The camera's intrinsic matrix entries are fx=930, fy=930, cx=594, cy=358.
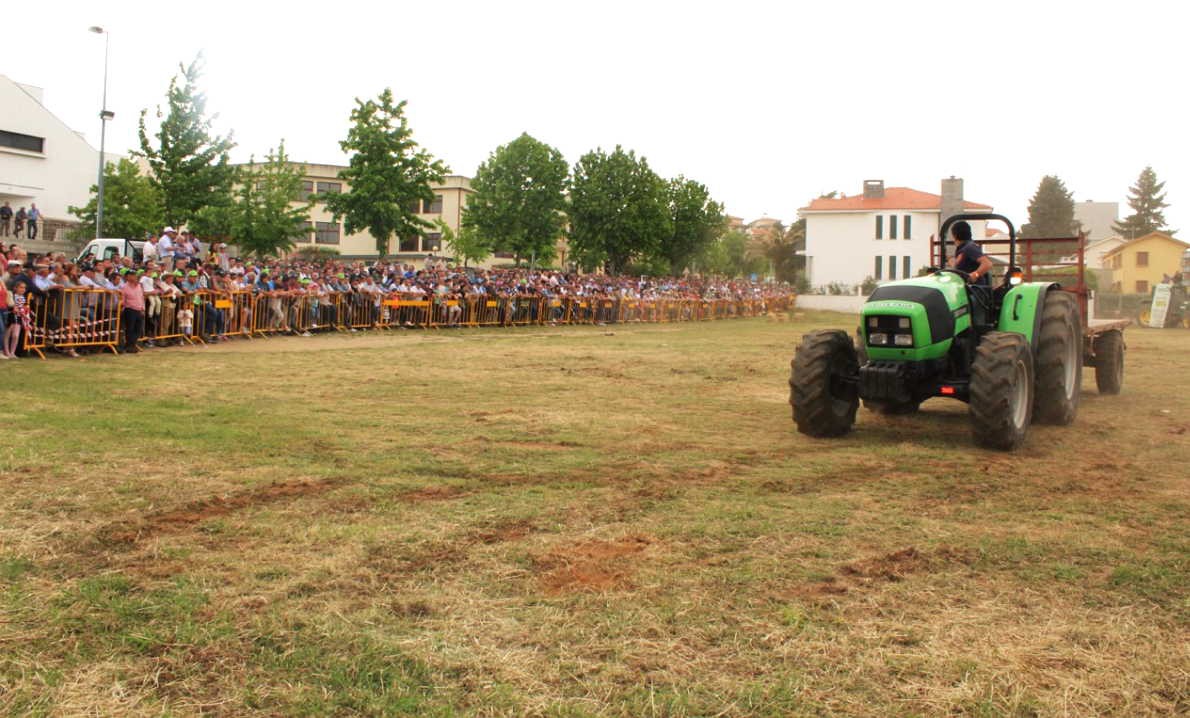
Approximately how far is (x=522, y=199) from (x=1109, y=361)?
4937 centimetres

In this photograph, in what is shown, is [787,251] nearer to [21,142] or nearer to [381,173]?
[381,173]

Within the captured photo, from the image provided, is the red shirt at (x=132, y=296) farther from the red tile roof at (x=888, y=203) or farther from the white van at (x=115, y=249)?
the red tile roof at (x=888, y=203)

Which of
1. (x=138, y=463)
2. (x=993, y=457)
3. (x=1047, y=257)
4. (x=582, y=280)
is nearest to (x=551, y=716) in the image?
(x=138, y=463)

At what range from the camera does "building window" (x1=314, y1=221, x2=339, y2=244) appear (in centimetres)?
8025

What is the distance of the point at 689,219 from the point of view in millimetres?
64812

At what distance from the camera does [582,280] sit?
37844 mm

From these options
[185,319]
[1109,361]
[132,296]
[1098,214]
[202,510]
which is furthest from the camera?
[1098,214]

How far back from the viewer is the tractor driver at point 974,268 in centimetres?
912

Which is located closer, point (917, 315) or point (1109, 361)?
point (917, 315)

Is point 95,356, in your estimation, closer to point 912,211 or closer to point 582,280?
point 582,280

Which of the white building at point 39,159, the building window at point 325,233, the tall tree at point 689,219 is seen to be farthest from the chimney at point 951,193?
the building window at point 325,233

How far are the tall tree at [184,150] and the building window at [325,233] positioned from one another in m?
41.2

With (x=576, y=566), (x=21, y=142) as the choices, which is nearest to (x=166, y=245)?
(x=576, y=566)

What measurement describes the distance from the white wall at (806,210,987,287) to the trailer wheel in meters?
58.6
